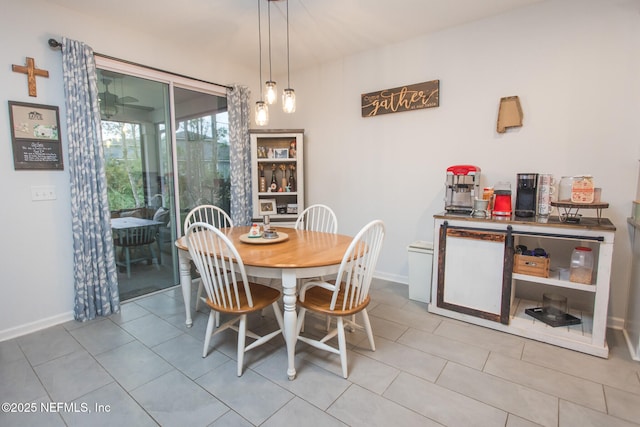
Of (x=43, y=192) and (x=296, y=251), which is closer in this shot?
(x=296, y=251)

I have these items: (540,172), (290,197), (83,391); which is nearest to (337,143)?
(290,197)

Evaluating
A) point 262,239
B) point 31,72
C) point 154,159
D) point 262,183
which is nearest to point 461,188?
point 262,239

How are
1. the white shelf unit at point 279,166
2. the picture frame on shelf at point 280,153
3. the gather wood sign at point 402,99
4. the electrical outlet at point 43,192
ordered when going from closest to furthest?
the electrical outlet at point 43,192
the gather wood sign at point 402,99
the white shelf unit at point 279,166
the picture frame on shelf at point 280,153

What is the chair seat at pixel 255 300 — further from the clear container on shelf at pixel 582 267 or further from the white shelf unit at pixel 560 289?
the clear container on shelf at pixel 582 267

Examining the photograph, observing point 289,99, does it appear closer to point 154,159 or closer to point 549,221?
point 154,159

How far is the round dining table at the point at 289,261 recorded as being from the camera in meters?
1.81

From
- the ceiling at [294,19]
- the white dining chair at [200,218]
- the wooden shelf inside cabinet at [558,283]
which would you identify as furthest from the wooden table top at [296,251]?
the ceiling at [294,19]

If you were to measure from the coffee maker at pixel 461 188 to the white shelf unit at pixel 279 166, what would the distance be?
1.78 metres

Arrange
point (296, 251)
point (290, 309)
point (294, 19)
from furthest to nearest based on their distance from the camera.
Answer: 1. point (294, 19)
2. point (296, 251)
3. point (290, 309)

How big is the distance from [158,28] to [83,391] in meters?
2.99

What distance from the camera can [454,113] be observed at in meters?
3.05

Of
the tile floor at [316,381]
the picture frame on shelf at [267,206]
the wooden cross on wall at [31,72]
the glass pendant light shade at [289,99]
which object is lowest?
the tile floor at [316,381]

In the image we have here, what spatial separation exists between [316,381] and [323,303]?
1.48ft

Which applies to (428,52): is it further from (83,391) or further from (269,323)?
(83,391)
